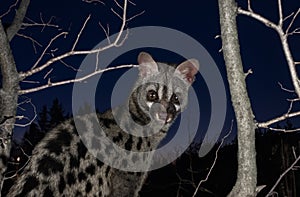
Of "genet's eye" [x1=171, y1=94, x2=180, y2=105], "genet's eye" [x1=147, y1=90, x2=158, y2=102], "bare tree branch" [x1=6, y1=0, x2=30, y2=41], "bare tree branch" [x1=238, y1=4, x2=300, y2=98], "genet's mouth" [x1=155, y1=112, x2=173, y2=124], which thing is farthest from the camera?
"genet's eye" [x1=171, y1=94, x2=180, y2=105]

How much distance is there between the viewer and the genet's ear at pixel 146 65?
661 cm

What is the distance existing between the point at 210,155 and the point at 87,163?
729 inches

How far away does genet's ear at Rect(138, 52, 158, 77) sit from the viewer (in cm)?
661

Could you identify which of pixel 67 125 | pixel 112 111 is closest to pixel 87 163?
pixel 67 125

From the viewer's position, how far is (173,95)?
660 cm

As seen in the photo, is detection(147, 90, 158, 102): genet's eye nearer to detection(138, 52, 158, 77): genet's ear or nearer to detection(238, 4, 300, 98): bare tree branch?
detection(138, 52, 158, 77): genet's ear

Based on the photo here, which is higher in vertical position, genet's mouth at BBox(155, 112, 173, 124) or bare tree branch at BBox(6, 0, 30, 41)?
bare tree branch at BBox(6, 0, 30, 41)

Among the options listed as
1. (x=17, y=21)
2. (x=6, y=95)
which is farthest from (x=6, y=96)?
(x=17, y=21)

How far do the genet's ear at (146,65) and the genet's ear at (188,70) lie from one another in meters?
0.40

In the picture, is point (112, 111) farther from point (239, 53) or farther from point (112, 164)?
point (239, 53)

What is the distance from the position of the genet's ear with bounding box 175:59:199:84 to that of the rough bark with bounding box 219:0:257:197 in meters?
2.41

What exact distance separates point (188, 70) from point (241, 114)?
114 inches

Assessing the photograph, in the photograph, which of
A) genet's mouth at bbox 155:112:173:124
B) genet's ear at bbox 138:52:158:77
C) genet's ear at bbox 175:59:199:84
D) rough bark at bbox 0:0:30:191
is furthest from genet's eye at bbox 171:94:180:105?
rough bark at bbox 0:0:30:191

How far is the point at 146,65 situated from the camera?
266 inches
